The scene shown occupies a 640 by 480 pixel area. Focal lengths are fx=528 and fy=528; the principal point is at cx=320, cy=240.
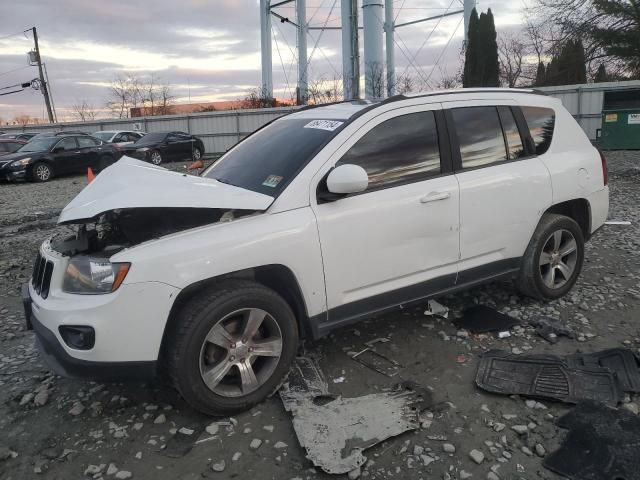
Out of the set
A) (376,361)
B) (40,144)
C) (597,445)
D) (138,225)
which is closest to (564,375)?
(597,445)

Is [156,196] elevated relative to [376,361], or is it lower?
elevated

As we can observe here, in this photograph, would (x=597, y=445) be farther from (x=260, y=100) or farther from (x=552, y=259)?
(x=260, y=100)

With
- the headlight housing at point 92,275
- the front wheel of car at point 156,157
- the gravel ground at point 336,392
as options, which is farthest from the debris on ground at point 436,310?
the front wheel of car at point 156,157

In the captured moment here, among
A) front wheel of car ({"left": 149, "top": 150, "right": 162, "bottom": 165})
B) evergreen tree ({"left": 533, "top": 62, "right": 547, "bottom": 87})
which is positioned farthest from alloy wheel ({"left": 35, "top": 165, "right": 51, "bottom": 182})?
evergreen tree ({"left": 533, "top": 62, "right": 547, "bottom": 87})

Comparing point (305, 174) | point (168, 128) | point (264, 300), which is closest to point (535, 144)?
point (305, 174)

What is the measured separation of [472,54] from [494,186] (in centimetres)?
3218

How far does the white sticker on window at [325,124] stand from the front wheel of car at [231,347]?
1209mm

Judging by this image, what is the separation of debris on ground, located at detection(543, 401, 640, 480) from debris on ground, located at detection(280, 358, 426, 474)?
76 cm

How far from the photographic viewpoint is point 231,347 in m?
3.03

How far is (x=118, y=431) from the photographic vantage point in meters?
3.02

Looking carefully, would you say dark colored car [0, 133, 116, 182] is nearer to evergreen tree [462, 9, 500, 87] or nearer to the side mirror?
the side mirror

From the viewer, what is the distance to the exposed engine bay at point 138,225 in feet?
9.88

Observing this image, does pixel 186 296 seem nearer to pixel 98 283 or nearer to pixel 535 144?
pixel 98 283

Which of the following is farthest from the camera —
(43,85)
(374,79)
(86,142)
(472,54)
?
(43,85)
